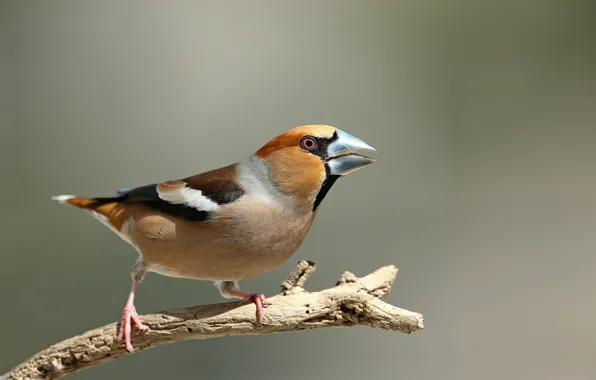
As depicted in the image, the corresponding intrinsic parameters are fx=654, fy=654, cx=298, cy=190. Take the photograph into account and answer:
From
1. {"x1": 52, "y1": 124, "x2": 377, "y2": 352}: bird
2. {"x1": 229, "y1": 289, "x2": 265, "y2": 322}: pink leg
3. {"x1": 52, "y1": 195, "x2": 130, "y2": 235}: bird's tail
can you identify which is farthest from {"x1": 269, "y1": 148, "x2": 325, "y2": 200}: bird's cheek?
{"x1": 52, "y1": 195, "x2": 130, "y2": 235}: bird's tail

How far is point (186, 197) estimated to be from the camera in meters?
1.80

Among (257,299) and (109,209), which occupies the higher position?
(109,209)

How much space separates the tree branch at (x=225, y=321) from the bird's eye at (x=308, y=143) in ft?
1.06

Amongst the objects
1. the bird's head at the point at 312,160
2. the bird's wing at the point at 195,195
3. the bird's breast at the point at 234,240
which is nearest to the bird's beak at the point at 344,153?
the bird's head at the point at 312,160

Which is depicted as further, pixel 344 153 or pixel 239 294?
pixel 239 294

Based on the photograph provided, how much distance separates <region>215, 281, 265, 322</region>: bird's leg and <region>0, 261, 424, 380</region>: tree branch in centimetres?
2

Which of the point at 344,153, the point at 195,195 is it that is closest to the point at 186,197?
the point at 195,195

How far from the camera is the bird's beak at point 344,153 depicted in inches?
66.8

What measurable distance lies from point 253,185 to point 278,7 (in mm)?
1996

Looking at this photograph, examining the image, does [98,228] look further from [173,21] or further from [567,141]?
[567,141]

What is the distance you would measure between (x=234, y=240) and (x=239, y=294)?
0.26 m

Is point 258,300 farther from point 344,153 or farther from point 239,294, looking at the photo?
point 344,153

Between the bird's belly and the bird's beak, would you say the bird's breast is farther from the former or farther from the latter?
the bird's beak

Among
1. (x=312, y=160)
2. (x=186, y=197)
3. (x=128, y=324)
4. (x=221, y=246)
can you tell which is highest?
(x=312, y=160)
